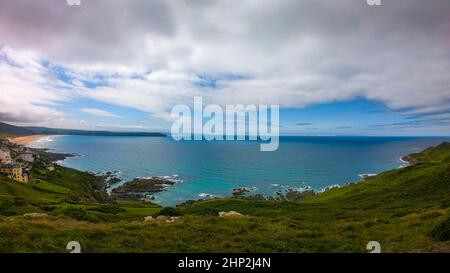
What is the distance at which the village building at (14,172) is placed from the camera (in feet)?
309

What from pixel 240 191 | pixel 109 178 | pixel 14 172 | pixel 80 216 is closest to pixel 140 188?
pixel 109 178

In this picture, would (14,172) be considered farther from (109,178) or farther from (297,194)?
(297,194)

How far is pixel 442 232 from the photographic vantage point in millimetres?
11641

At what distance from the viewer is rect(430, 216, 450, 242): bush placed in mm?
11461

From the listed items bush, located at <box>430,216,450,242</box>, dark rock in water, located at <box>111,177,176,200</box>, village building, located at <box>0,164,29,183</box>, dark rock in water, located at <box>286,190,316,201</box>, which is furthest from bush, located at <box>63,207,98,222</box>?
village building, located at <box>0,164,29,183</box>

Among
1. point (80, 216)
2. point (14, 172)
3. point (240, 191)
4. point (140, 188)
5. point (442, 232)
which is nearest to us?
point (442, 232)

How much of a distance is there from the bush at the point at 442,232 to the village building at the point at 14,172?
106479mm

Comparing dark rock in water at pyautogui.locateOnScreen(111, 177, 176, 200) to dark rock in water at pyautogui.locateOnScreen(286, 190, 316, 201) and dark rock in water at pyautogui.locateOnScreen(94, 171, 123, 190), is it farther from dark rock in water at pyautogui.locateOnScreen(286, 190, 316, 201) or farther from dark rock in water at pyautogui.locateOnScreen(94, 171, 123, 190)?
dark rock in water at pyautogui.locateOnScreen(286, 190, 316, 201)

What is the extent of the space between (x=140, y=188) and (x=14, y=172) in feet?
124

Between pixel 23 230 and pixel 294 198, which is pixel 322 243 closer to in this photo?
pixel 23 230
